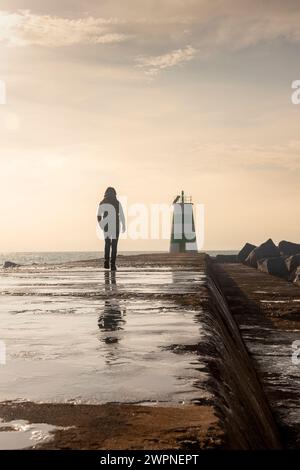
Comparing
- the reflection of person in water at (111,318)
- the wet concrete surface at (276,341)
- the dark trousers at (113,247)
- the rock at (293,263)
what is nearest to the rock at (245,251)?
the rock at (293,263)

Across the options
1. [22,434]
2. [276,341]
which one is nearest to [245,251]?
[276,341]

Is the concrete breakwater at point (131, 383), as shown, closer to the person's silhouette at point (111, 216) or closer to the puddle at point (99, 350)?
the puddle at point (99, 350)

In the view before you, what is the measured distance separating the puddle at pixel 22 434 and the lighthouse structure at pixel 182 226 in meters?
48.8

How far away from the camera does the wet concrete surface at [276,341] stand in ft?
12.9

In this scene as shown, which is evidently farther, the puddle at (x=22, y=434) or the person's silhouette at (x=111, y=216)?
the person's silhouette at (x=111, y=216)

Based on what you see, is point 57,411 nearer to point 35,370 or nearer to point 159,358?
point 35,370

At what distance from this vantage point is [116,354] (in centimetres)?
321

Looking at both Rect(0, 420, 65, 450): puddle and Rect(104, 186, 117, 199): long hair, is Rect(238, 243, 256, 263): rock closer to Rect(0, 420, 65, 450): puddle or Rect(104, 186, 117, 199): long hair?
Rect(104, 186, 117, 199): long hair

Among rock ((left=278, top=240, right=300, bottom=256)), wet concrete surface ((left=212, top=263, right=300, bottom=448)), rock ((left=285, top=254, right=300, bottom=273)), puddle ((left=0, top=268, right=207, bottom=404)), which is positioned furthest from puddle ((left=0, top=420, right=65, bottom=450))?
rock ((left=278, top=240, right=300, bottom=256))

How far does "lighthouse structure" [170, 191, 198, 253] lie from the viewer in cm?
5097

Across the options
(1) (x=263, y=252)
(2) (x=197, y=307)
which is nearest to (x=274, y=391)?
(2) (x=197, y=307)

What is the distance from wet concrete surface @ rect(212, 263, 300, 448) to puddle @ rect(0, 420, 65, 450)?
183 centimetres

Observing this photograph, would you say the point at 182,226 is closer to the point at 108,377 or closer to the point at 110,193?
the point at 110,193

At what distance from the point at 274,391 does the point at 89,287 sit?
3.66 metres
